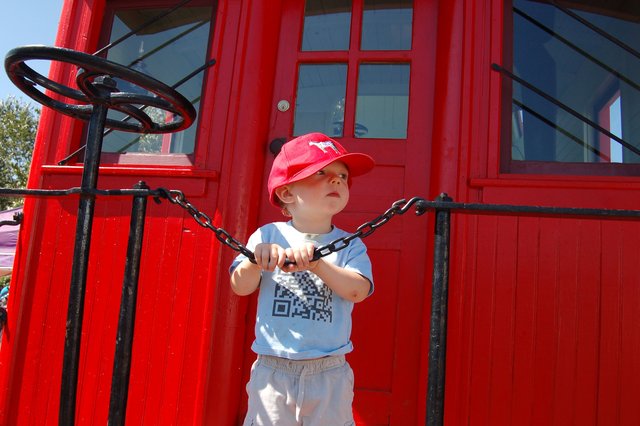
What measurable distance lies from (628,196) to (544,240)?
42 centimetres

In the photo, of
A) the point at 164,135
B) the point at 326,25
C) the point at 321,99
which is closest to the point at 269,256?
the point at 321,99

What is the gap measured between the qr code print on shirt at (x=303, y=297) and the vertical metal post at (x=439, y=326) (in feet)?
1.48

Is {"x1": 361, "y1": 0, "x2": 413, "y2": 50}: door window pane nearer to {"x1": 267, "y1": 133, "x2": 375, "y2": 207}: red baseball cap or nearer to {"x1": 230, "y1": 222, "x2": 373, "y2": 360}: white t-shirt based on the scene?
{"x1": 267, "y1": 133, "x2": 375, "y2": 207}: red baseball cap

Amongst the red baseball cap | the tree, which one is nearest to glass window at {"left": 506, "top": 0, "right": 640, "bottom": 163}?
the red baseball cap

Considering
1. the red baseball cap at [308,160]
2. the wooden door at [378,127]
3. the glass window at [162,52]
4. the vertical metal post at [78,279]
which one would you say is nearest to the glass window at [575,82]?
the wooden door at [378,127]

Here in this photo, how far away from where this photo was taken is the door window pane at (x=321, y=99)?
9.13 feet

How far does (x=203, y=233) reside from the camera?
248 centimetres

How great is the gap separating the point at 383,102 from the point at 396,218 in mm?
668

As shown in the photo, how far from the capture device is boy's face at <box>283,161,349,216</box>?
61.6 inches

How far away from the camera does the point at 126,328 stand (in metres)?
1.29

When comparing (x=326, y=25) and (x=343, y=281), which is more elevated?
(x=326, y=25)

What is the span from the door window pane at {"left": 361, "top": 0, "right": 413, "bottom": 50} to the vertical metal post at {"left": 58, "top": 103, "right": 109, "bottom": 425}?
6.15 feet

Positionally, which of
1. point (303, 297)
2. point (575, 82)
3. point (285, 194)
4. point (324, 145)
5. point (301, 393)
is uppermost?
point (575, 82)

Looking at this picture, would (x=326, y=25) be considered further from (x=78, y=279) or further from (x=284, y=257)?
(x=78, y=279)
